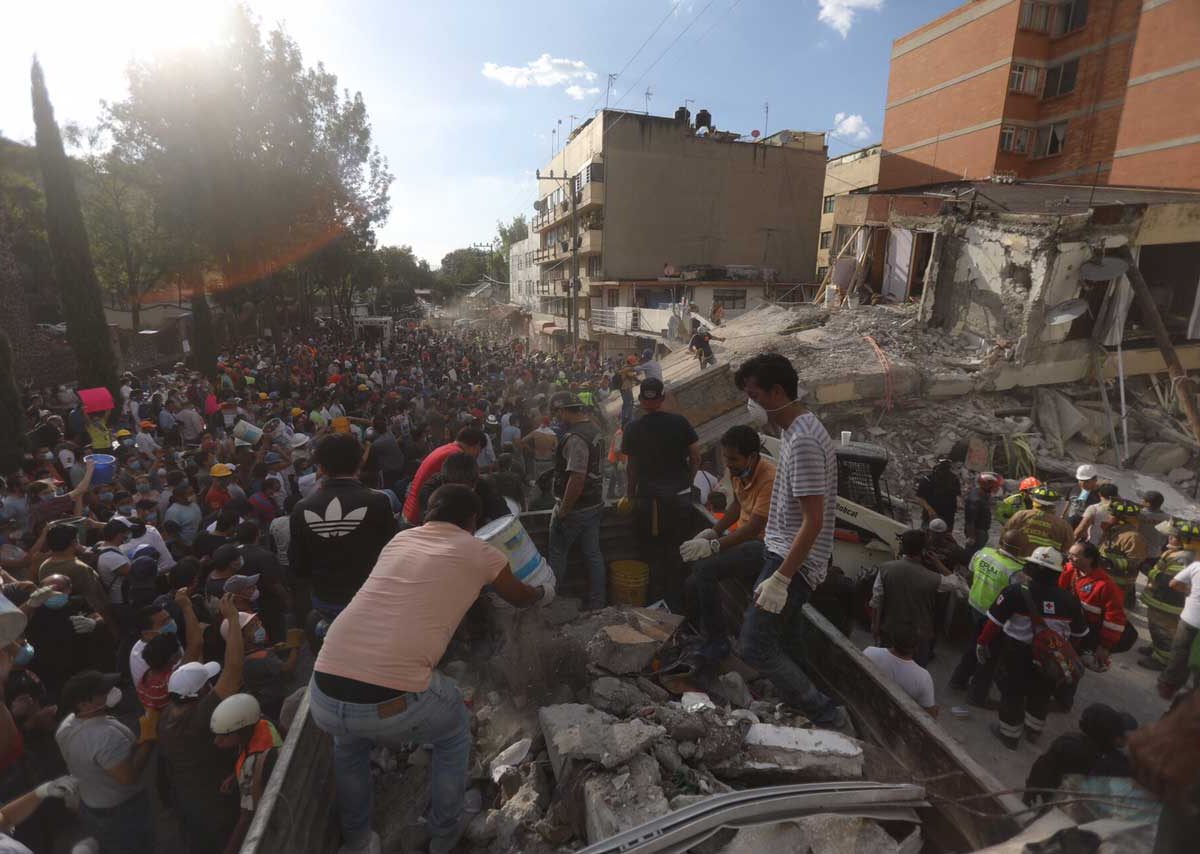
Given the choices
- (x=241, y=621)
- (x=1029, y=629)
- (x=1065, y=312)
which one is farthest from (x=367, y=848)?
(x=1065, y=312)

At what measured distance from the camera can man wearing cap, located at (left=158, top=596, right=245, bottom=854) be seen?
2996mm

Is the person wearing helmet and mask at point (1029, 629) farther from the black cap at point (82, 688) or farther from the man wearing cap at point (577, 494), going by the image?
the black cap at point (82, 688)

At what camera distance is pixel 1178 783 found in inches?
44.4

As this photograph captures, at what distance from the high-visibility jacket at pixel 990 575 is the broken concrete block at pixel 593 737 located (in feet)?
12.1

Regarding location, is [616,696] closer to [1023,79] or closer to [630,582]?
[630,582]

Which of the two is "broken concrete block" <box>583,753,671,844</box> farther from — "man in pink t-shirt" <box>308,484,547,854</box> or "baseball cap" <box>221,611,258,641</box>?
"baseball cap" <box>221,611,258,641</box>

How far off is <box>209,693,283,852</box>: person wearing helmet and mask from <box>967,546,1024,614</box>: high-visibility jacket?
17.4 ft

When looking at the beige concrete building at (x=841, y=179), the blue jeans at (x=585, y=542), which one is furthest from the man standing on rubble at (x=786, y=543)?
the beige concrete building at (x=841, y=179)

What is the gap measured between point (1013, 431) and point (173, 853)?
14322 millimetres

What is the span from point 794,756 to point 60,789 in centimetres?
370

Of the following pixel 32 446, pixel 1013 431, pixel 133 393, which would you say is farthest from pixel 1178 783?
pixel 133 393

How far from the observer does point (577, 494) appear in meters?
4.71

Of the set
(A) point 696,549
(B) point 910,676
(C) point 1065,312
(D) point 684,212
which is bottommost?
(B) point 910,676

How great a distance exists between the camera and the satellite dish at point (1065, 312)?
1161cm
